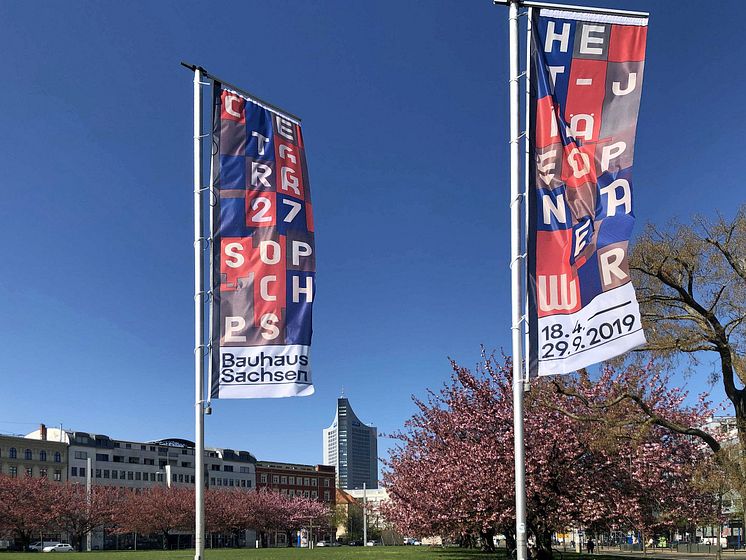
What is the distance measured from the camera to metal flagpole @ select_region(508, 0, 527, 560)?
13.7 metres

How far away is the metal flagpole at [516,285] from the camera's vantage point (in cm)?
1371

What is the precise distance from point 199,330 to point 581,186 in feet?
27.2

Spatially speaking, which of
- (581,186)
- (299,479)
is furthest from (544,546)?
(299,479)

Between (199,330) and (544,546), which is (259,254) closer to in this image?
(199,330)

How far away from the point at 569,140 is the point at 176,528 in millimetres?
102043

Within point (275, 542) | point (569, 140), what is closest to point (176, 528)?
point (275, 542)

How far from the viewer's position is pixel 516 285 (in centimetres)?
1450

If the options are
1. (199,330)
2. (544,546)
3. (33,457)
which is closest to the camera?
(199,330)

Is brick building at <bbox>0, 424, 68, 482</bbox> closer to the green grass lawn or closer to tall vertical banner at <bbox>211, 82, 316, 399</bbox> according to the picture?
the green grass lawn

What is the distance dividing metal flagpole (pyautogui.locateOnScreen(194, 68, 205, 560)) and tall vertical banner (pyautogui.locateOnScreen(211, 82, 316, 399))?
33 centimetres

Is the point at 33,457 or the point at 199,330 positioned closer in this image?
the point at 199,330

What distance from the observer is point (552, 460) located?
28.1 meters

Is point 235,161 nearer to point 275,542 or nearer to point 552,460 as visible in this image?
point 552,460

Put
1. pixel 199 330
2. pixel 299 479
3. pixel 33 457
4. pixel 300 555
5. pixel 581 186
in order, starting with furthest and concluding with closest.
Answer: pixel 299 479, pixel 33 457, pixel 300 555, pixel 199 330, pixel 581 186
